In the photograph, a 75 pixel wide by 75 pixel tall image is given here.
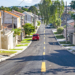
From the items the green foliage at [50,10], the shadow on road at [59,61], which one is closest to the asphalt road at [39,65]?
the shadow on road at [59,61]

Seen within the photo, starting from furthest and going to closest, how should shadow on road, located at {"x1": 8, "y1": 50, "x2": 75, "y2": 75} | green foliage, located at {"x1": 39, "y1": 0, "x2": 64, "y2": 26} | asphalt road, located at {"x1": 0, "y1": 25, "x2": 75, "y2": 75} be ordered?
1. green foliage, located at {"x1": 39, "y1": 0, "x2": 64, "y2": 26}
2. shadow on road, located at {"x1": 8, "y1": 50, "x2": 75, "y2": 75}
3. asphalt road, located at {"x1": 0, "y1": 25, "x2": 75, "y2": 75}

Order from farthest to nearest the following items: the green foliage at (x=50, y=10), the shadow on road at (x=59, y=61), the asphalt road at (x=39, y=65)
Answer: the green foliage at (x=50, y=10) < the shadow on road at (x=59, y=61) < the asphalt road at (x=39, y=65)

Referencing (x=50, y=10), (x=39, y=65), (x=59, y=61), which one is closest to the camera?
(x=39, y=65)

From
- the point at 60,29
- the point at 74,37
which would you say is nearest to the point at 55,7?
the point at 60,29

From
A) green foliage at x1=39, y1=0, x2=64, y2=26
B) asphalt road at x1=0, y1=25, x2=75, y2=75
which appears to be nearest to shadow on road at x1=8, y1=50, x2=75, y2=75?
asphalt road at x1=0, y1=25, x2=75, y2=75

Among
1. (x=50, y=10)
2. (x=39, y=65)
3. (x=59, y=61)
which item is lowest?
(x=59, y=61)

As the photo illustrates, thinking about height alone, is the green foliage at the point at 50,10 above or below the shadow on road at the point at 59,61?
above

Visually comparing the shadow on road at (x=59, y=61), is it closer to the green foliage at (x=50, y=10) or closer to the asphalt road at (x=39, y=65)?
the asphalt road at (x=39, y=65)

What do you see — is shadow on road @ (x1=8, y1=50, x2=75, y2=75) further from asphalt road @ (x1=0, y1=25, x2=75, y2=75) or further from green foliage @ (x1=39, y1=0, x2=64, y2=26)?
green foliage @ (x1=39, y1=0, x2=64, y2=26)

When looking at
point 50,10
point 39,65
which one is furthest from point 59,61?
point 50,10

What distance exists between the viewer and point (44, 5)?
2231 inches

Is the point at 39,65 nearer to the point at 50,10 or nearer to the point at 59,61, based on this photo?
the point at 59,61

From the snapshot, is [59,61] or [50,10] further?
[50,10]

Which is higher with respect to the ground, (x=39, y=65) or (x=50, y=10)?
(x=50, y=10)
